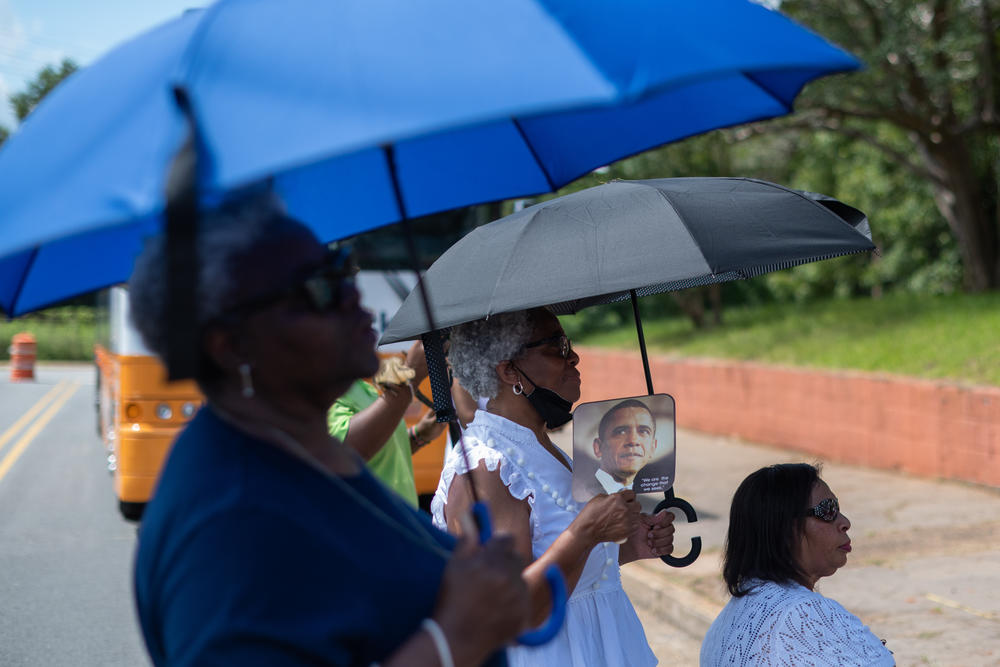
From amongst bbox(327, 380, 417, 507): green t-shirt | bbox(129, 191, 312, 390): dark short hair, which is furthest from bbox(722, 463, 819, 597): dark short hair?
bbox(129, 191, 312, 390): dark short hair

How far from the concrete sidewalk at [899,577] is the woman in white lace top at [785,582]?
2.27 metres

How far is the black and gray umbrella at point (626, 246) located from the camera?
2.86 metres

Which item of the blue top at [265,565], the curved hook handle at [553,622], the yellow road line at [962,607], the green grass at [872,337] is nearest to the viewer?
the blue top at [265,565]

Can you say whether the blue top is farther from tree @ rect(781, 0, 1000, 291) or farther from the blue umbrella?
tree @ rect(781, 0, 1000, 291)

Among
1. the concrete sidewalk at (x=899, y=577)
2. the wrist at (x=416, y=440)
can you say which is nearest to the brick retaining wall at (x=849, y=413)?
the concrete sidewalk at (x=899, y=577)

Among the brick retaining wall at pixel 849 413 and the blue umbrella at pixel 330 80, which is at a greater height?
the blue umbrella at pixel 330 80

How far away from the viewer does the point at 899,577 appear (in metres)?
6.21

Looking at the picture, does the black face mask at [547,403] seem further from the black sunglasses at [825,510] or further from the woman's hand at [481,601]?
the woman's hand at [481,601]

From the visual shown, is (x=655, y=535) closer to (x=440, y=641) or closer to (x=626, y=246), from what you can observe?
(x=626, y=246)

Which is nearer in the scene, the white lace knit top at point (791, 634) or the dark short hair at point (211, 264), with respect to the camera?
the dark short hair at point (211, 264)

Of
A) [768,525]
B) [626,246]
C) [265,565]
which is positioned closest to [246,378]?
[265,565]

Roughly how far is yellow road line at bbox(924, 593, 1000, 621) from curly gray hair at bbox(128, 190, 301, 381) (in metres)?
5.04

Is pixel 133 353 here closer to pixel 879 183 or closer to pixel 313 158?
pixel 313 158

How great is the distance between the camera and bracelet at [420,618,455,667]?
1.40 metres
